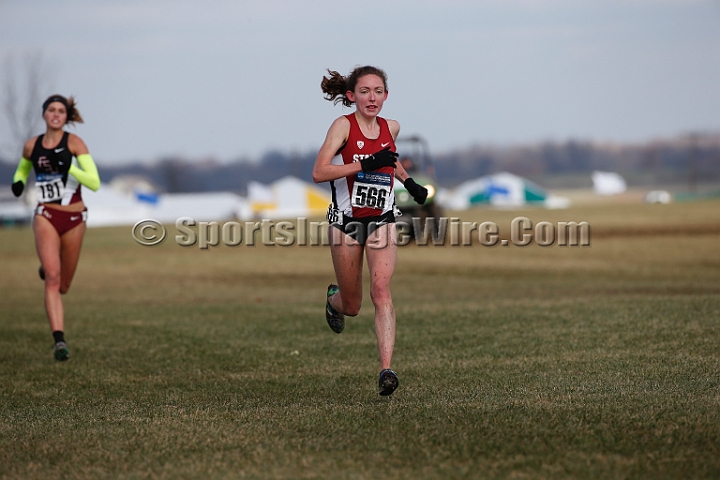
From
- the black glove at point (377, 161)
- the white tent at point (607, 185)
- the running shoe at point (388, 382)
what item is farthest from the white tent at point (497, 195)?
the running shoe at point (388, 382)

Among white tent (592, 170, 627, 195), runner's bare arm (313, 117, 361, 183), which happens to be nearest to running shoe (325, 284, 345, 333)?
runner's bare arm (313, 117, 361, 183)

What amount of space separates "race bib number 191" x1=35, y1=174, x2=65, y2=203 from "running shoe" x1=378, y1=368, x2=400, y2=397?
500 centimetres

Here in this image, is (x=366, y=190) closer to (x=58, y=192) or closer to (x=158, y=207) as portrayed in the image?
(x=58, y=192)

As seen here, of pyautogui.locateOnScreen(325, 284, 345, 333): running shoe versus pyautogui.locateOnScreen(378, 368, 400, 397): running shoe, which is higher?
pyautogui.locateOnScreen(325, 284, 345, 333): running shoe

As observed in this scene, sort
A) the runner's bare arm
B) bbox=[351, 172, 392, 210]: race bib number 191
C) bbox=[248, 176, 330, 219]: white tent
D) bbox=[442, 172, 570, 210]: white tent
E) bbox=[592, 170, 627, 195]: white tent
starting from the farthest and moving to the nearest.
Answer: bbox=[592, 170, 627, 195]: white tent → bbox=[442, 172, 570, 210]: white tent → bbox=[248, 176, 330, 219]: white tent → bbox=[351, 172, 392, 210]: race bib number 191 → the runner's bare arm

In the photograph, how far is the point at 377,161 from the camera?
6949 mm

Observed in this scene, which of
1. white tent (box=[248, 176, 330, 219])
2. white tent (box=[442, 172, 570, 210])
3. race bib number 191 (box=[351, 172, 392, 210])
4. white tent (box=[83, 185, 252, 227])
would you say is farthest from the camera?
white tent (box=[442, 172, 570, 210])

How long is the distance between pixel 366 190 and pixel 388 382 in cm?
145

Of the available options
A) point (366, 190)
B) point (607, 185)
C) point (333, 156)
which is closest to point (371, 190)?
point (366, 190)

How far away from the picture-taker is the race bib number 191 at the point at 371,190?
23.4ft

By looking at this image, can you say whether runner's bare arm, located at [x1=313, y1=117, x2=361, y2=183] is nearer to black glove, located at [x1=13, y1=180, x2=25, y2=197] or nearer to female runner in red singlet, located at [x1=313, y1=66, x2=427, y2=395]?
female runner in red singlet, located at [x1=313, y1=66, x2=427, y2=395]

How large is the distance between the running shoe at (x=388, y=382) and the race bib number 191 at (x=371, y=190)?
1.26 m

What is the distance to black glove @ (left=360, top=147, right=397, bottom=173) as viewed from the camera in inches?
273

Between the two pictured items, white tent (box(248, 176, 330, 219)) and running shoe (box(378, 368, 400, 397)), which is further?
white tent (box(248, 176, 330, 219))
